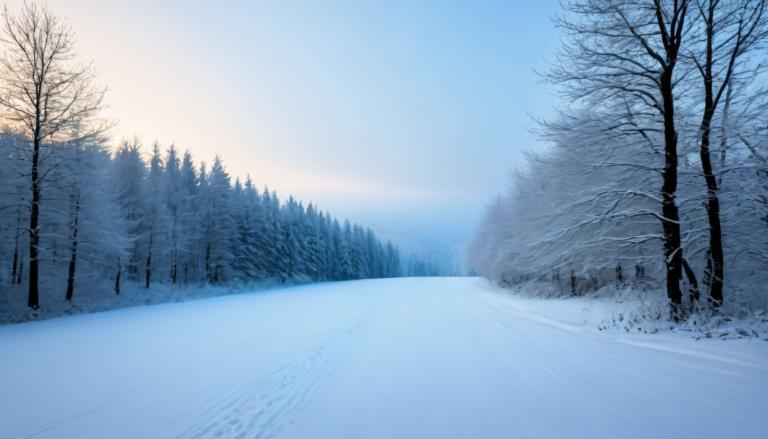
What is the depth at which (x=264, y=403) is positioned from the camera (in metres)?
4.17

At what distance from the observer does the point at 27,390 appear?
473 cm

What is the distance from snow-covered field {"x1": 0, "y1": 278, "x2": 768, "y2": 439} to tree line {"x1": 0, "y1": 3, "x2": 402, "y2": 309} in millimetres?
10300

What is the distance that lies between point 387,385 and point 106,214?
22.3 meters

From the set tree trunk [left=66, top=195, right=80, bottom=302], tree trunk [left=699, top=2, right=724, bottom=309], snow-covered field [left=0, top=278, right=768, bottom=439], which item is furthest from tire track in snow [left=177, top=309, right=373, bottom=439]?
tree trunk [left=66, top=195, right=80, bottom=302]

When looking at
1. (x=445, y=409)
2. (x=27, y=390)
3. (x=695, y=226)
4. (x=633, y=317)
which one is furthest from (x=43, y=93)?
(x=695, y=226)

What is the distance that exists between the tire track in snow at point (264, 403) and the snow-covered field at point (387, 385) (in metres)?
0.02

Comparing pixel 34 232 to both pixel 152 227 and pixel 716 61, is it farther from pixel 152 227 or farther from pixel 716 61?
pixel 716 61

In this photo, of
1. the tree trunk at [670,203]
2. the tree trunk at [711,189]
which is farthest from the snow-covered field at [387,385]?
the tree trunk at [711,189]

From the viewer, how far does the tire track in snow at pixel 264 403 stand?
11.4ft

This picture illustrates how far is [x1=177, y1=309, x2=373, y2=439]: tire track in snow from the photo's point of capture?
3.49 m

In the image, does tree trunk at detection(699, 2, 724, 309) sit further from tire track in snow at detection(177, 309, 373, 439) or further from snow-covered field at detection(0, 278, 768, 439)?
tire track in snow at detection(177, 309, 373, 439)

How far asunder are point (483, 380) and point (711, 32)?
32.3 ft

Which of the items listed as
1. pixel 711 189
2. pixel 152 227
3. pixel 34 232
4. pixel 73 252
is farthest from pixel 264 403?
pixel 152 227

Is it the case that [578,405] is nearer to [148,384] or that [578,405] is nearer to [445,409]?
[445,409]
